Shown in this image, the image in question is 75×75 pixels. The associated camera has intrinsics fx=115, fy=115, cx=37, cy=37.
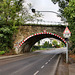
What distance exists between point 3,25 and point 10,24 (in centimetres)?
146

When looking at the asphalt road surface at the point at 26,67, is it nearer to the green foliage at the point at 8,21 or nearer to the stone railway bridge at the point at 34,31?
the green foliage at the point at 8,21

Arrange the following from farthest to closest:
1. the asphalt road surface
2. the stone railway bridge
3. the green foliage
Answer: the stone railway bridge
the green foliage
the asphalt road surface

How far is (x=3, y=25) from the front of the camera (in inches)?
854

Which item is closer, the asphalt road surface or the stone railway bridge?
the asphalt road surface

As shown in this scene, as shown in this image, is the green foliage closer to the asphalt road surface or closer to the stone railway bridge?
the stone railway bridge

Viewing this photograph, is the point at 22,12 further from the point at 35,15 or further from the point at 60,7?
the point at 60,7

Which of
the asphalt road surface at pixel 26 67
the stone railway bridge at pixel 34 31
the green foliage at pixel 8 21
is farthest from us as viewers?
the stone railway bridge at pixel 34 31

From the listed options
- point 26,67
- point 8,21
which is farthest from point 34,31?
point 26,67

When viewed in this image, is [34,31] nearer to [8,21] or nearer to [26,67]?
[8,21]

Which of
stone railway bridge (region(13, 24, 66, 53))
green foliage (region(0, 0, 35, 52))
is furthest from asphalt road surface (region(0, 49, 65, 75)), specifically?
stone railway bridge (region(13, 24, 66, 53))

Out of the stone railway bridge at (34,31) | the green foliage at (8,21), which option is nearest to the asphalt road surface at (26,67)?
the green foliage at (8,21)

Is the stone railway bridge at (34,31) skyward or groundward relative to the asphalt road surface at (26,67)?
skyward

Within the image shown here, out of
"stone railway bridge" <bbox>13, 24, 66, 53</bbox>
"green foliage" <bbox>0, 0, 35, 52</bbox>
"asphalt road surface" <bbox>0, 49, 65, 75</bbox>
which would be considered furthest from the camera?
"stone railway bridge" <bbox>13, 24, 66, 53</bbox>

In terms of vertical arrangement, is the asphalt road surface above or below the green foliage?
below
